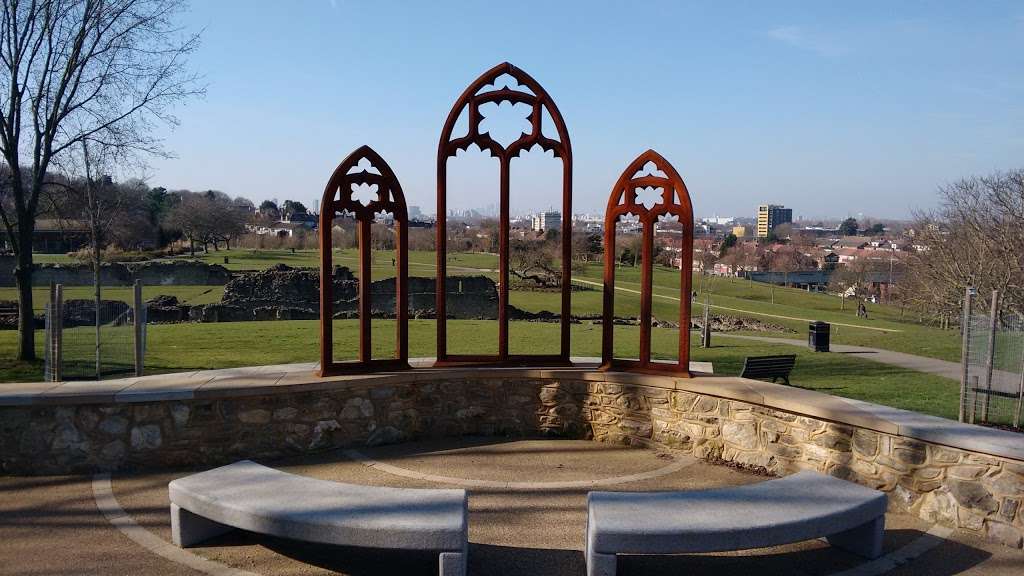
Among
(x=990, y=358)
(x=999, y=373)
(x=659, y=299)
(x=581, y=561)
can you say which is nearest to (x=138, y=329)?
(x=581, y=561)

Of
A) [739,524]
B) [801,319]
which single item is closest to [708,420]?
[739,524]

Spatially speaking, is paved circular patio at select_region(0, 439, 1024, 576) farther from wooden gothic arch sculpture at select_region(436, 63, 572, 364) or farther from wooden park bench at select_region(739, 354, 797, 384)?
wooden park bench at select_region(739, 354, 797, 384)

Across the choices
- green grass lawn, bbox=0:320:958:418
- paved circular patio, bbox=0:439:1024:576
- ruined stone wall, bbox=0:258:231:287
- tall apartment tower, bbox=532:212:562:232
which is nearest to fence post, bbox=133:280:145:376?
green grass lawn, bbox=0:320:958:418

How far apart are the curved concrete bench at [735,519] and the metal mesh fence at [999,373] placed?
232 inches

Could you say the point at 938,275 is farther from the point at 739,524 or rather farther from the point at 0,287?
the point at 0,287

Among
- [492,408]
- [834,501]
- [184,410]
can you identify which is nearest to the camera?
[834,501]

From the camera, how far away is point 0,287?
3503 centimetres

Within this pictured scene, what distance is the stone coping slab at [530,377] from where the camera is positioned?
18.6 ft

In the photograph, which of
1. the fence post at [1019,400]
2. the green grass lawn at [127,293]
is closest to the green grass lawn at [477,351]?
the fence post at [1019,400]

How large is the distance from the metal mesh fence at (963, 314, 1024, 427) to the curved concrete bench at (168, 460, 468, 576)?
835 cm

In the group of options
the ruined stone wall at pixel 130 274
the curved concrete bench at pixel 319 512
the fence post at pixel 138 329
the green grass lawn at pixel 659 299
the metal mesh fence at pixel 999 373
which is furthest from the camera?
the ruined stone wall at pixel 130 274

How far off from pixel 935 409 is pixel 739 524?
8.43 meters

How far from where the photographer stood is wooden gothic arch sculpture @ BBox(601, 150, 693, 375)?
7.84 meters

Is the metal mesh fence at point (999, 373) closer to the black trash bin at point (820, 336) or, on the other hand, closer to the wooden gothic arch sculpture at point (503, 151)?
the wooden gothic arch sculpture at point (503, 151)
